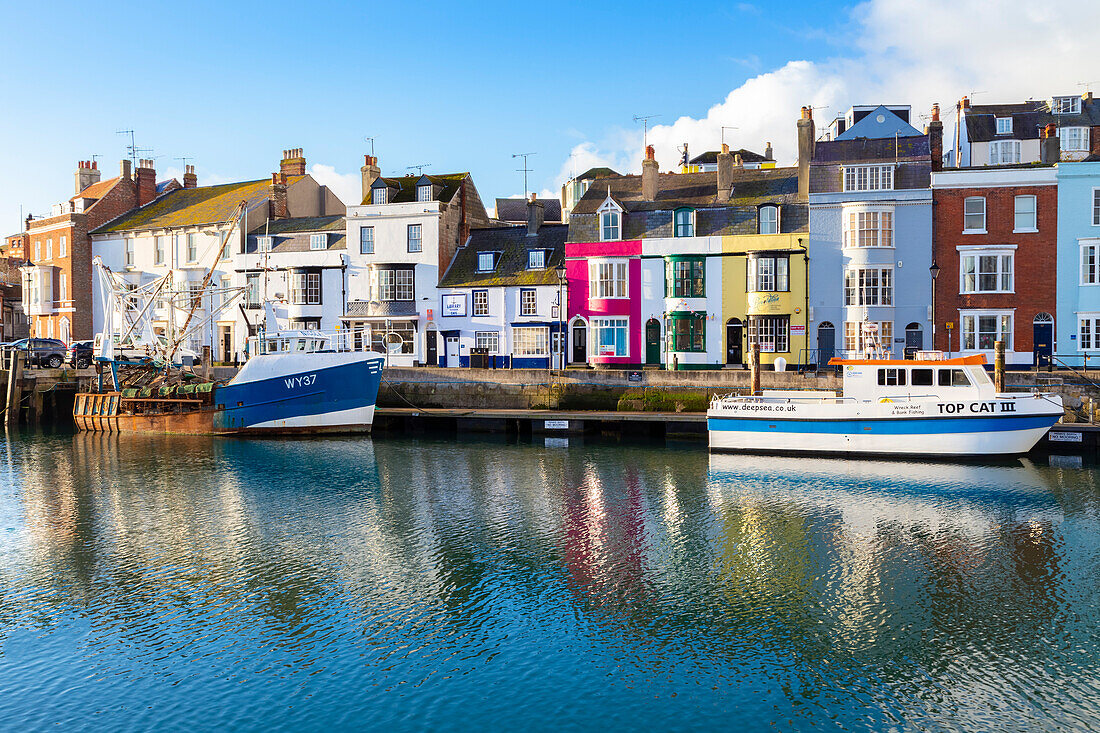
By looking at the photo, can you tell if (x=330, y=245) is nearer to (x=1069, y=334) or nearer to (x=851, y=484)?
(x=851, y=484)

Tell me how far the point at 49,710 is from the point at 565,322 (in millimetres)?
34833

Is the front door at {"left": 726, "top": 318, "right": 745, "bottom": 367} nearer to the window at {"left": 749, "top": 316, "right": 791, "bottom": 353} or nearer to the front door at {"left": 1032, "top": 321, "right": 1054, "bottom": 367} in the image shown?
the window at {"left": 749, "top": 316, "right": 791, "bottom": 353}

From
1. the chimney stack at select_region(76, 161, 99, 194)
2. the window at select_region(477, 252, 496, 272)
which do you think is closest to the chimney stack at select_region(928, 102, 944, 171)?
the window at select_region(477, 252, 496, 272)

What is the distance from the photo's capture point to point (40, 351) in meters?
52.1

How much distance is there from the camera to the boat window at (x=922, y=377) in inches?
1160

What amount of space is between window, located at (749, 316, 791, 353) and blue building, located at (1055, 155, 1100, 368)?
38.9 feet

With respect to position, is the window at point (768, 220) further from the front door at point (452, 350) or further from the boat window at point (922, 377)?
the front door at point (452, 350)

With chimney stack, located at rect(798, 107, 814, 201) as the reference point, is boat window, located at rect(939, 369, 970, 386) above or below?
below

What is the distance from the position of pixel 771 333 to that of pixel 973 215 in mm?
10567

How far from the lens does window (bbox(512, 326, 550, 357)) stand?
45.9 metres

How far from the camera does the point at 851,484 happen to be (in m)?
26.2

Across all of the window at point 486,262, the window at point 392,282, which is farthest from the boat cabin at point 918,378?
the window at point 392,282

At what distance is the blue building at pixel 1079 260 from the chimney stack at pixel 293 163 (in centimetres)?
4515

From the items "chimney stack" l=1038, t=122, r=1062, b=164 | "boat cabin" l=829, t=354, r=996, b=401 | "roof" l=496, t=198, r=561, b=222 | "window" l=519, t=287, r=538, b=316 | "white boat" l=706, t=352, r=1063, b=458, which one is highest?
"roof" l=496, t=198, r=561, b=222
